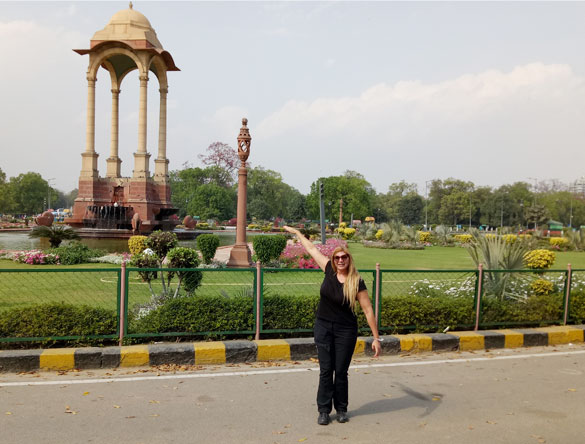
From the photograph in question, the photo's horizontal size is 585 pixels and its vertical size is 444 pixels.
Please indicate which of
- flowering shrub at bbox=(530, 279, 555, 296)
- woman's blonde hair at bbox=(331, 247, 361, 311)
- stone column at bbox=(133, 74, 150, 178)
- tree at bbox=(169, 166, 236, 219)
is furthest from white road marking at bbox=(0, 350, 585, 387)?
Result: tree at bbox=(169, 166, 236, 219)

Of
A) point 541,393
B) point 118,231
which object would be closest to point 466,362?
point 541,393

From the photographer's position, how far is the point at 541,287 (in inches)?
355

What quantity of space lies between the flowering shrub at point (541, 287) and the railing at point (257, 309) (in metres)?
0.02

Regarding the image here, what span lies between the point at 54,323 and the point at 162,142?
32.6m

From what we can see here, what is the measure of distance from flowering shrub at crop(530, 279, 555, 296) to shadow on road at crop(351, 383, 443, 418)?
4656 millimetres

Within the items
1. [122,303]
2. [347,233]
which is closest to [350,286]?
[122,303]

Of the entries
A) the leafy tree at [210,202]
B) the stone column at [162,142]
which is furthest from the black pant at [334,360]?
the leafy tree at [210,202]

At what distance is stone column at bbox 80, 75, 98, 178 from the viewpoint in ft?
115

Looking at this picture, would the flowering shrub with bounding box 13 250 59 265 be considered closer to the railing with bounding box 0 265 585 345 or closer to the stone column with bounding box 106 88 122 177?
the railing with bounding box 0 265 585 345

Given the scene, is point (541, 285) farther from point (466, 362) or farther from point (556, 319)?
point (466, 362)

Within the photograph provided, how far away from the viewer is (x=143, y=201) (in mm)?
34844

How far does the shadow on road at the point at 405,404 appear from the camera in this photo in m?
4.82

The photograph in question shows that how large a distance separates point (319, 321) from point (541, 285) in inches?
236

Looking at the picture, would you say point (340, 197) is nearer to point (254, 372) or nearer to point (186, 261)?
point (186, 261)
